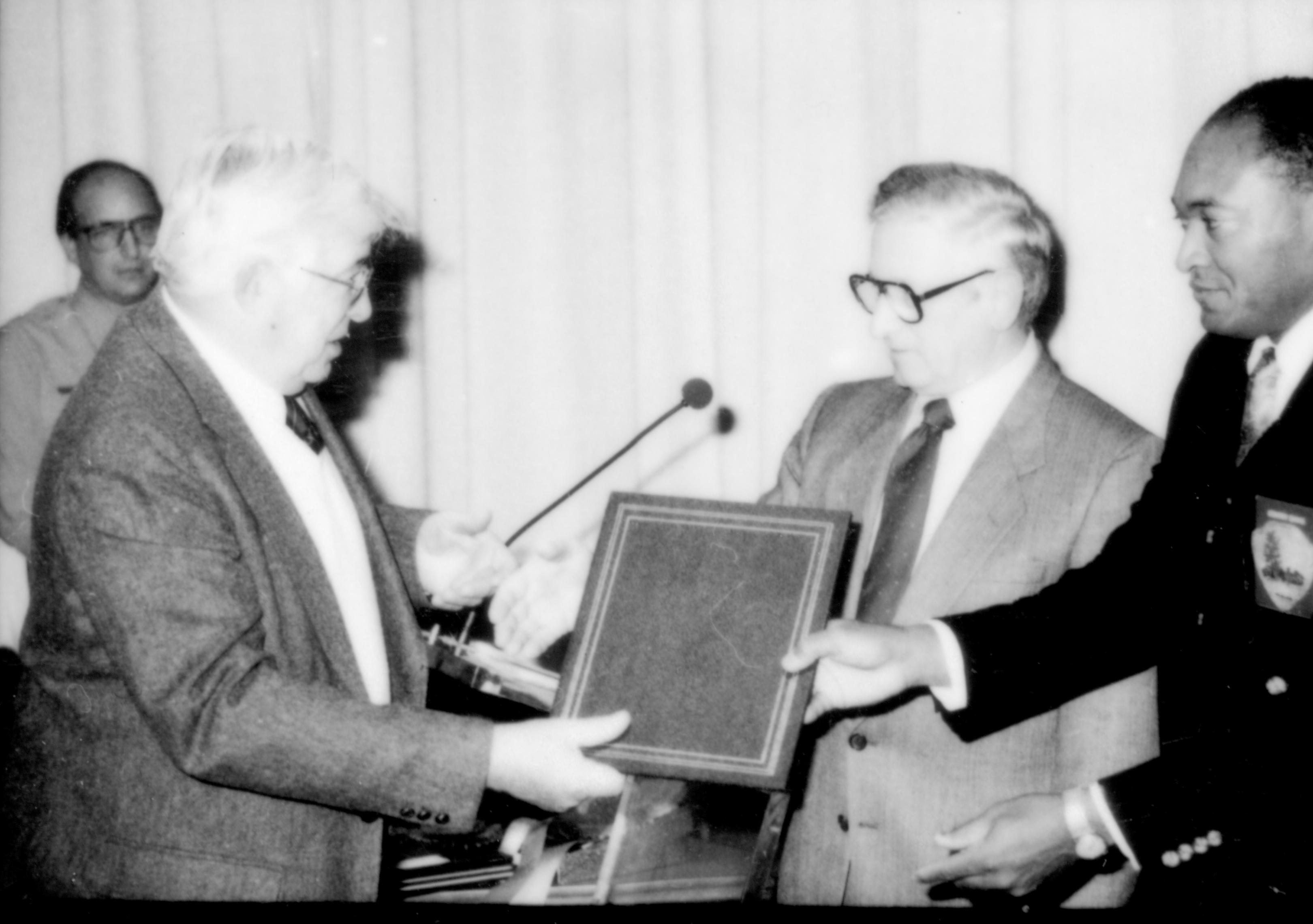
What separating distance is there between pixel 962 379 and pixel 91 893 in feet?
5.93

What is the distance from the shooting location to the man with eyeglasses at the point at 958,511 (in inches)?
78.5

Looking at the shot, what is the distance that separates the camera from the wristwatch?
1.79 m

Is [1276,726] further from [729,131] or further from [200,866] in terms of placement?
[729,131]

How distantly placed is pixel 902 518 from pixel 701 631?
642mm

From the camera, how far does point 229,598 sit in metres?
1.54

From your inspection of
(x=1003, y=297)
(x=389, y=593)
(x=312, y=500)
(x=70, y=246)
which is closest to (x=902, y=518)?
(x=1003, y=297)

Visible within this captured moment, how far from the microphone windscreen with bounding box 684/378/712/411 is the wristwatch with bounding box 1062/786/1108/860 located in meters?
1.07

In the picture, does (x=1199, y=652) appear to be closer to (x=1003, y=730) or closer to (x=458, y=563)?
(x=1003, y=730)

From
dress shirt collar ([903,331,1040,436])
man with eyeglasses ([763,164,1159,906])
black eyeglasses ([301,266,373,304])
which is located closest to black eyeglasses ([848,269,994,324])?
man with eyeglasses ([763,164,1159,906])

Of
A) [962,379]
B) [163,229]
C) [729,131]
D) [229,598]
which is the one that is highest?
[729,131]

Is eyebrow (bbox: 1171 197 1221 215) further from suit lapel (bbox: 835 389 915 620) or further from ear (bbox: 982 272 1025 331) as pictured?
suit lapel (bbox: 835 389 915 620)

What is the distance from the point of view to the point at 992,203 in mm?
2113

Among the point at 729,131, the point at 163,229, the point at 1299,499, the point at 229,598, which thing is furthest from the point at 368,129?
the point at 1299,499

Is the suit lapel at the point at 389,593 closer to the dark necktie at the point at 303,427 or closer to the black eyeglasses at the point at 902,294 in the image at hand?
the dark necktie at the point at 303,427
